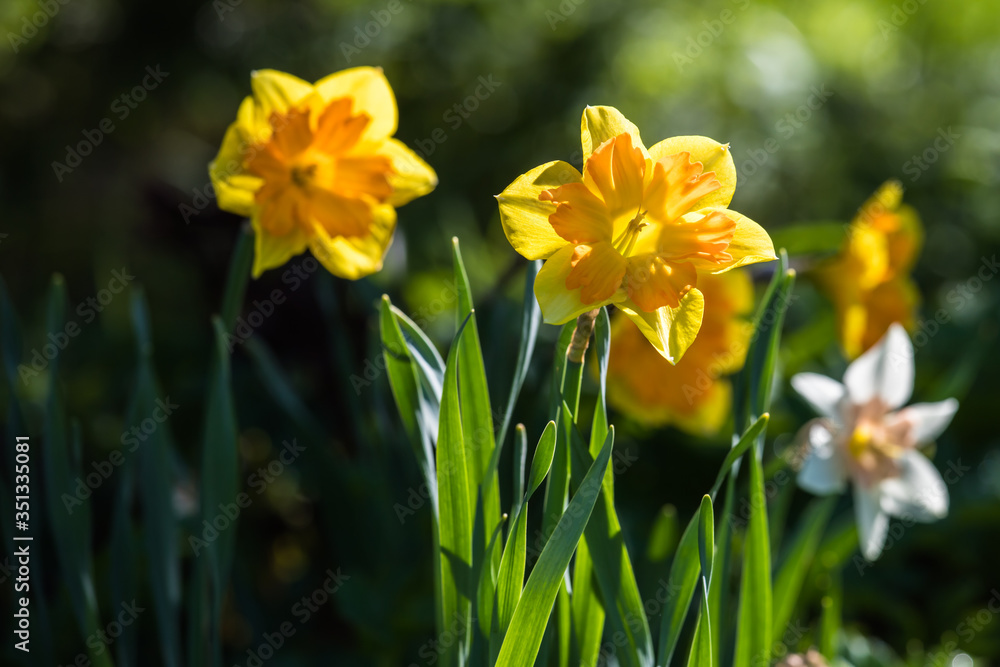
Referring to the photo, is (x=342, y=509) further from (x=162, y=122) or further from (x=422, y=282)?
(x=162, y=122)

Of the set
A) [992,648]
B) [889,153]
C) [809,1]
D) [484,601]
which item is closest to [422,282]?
[484,601]

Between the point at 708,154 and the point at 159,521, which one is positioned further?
the point at 159,521

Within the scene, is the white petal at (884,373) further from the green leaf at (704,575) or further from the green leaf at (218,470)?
the green leaf at (218,470)

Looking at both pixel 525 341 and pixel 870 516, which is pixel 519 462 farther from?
pixel 870 516

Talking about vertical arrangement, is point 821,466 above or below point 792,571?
above

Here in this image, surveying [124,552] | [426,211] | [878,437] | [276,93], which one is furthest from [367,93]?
[426,211]

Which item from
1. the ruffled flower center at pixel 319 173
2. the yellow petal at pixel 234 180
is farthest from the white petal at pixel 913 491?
the yellow petal at pixel 234 180
